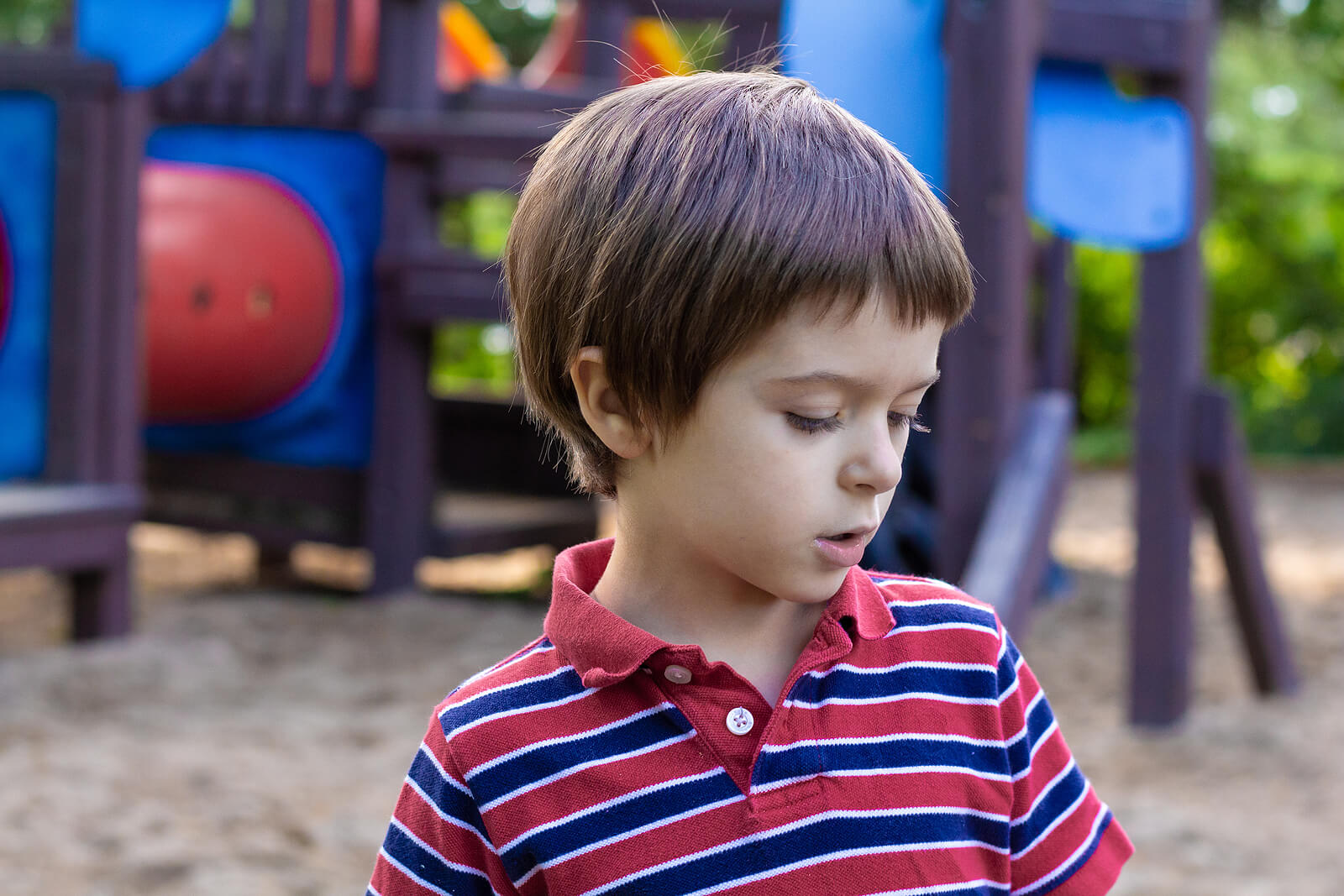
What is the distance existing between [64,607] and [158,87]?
2.14 m

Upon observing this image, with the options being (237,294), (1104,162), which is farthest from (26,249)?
(1104,162)

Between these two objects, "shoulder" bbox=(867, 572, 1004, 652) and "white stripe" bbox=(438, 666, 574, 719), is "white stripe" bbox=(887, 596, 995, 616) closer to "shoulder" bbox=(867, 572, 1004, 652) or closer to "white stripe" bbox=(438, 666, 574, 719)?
"shoulder" bbox=(867, 572, 1004, 652)

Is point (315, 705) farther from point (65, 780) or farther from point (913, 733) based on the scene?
point (913, 733)

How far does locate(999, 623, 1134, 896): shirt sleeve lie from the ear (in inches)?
13.9

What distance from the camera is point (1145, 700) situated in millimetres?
3818

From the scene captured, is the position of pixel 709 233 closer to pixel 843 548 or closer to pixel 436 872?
pixel 843 548

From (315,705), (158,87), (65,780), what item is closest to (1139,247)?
(315,705)

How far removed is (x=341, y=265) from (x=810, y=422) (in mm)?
4688

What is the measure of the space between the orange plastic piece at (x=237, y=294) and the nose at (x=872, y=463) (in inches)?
184

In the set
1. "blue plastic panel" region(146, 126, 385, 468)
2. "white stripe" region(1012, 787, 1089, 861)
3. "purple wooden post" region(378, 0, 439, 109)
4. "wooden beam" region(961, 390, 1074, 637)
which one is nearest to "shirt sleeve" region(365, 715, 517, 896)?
"white stripe" region(1012, 787, 1089, 861)

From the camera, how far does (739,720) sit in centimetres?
102

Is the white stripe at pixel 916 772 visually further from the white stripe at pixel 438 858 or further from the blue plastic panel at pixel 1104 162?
the blue plastic panel at pixel 1104 162

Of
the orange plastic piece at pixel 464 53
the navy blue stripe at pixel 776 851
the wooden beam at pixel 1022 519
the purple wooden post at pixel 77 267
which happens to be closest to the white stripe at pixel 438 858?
the navy blue stripe at pixel 776 851

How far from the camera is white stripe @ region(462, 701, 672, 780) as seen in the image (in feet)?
3.33
